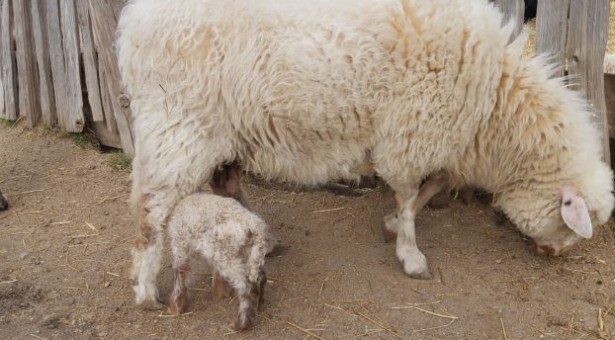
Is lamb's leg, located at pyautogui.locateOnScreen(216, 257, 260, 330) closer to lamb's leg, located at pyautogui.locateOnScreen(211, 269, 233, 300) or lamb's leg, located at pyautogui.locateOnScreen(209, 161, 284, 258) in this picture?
lamb's leg, located at pyautogui.locateOnScreen(211, 269, 233, 300)

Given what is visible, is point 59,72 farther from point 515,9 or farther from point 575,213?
point 575,213

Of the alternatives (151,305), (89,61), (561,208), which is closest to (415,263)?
(561,208)

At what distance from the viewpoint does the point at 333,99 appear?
3584 millimetres

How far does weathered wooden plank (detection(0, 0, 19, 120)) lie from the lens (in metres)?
6.11

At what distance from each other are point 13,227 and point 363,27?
310 cm

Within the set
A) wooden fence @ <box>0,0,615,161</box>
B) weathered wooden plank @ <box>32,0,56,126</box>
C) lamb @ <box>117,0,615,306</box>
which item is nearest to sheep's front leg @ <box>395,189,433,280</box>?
lamb @ <box>117,0,615,306</box>

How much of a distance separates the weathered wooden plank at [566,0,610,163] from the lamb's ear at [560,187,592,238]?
68 cm

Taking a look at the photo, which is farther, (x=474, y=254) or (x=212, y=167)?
(x=474, y=254)

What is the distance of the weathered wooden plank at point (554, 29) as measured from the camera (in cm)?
423

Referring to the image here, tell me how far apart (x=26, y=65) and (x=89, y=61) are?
87 cm

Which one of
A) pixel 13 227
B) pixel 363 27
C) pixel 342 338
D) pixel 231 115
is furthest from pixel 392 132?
pixel 13 227

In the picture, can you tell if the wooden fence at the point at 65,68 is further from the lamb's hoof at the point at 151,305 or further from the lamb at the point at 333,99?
the lamb's hoof at the point at 151,305

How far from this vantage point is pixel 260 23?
3521 millimetres

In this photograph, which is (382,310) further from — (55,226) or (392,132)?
(55,226)
